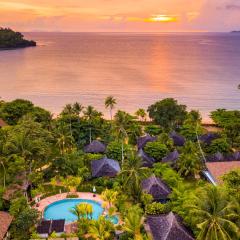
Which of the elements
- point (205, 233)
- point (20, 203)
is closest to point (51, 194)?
point (20, 203)

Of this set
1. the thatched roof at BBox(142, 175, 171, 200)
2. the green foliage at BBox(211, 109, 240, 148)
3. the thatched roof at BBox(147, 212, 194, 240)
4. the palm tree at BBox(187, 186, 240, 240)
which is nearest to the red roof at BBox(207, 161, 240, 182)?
the thatched roof at BBox(142, 175, 171, 200)

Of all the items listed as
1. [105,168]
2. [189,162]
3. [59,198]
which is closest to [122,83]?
[105,168]

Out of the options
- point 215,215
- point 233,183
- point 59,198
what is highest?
point 215,215

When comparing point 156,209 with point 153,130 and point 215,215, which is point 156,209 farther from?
point 153,130

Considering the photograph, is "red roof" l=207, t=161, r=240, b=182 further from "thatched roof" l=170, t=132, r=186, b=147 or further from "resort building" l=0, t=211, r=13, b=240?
"resort building" l=0, t=211, r=13, b=240

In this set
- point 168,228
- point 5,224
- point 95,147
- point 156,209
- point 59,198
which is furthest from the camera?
point 95,147

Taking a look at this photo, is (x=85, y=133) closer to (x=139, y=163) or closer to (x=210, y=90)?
(x=139, y=163)
